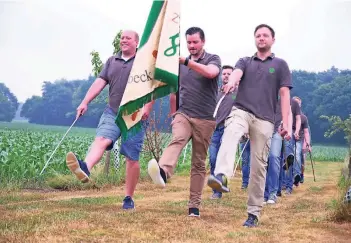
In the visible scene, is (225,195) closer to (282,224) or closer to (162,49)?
(282,224)

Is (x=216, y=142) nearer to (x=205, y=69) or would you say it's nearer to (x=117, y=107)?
(x=117, y=107)

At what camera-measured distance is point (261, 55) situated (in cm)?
530

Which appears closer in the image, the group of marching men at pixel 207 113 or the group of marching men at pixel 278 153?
the group of marching men at pixel 207 113

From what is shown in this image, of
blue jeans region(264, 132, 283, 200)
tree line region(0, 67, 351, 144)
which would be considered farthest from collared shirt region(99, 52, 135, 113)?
tree line region(0, 67, 351, 144)

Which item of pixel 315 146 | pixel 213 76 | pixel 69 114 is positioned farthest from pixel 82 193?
pixel 69 114

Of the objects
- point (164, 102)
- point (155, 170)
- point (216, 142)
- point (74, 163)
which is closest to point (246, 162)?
point (216, 142)

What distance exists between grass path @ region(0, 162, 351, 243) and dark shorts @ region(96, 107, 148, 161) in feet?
2.07

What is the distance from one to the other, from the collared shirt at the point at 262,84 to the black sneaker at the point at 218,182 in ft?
2.86

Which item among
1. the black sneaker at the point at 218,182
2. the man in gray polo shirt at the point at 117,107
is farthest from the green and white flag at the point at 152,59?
the black sneaker at the point at 218,182

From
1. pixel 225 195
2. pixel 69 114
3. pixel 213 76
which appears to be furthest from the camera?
pixel 69 114

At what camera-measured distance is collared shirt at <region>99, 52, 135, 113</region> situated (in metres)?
5.83

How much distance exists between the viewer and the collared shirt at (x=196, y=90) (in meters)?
5.41

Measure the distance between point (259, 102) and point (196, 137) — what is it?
0.74 metres

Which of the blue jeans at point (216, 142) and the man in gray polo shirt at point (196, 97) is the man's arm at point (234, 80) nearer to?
the man in gray polo shirt at point (196, 97)
